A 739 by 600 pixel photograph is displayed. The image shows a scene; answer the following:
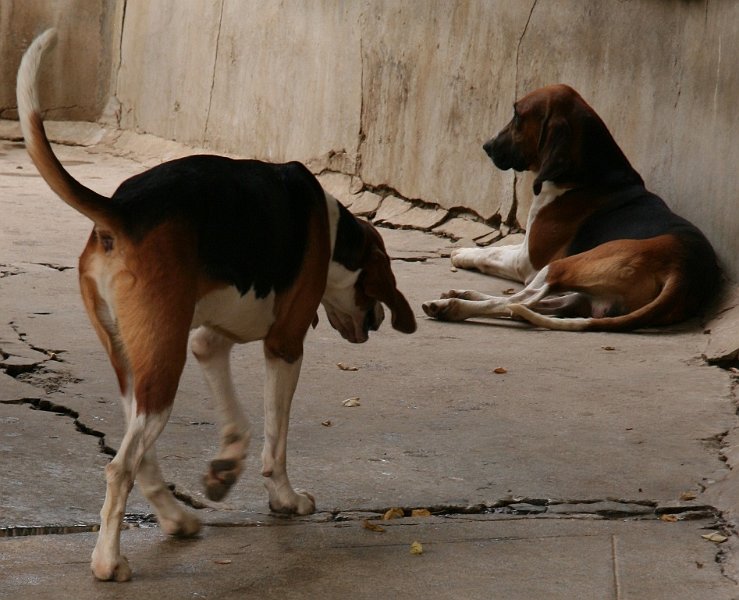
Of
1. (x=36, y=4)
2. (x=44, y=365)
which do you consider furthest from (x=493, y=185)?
(x=36, y=4)

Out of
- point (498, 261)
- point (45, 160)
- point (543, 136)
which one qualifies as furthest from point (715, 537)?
point (498, 261)

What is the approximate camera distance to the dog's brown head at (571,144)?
23.0 ft

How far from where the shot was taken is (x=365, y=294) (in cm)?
394

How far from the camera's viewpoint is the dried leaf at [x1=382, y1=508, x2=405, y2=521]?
3.66m

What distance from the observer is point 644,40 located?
24.5ft

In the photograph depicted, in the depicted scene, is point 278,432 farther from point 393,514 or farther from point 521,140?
point 521,140

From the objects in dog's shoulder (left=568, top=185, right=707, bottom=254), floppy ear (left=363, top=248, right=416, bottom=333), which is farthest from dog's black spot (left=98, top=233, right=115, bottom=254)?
dog's shoulder (left=568, top=185, right=707, bottom=254)

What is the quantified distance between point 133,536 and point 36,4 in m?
11.8

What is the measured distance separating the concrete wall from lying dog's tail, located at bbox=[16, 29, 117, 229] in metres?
4.39

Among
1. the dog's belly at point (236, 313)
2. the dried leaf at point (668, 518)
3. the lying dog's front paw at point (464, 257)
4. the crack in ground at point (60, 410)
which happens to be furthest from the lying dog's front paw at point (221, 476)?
the lying dog's front paw at point (464, 257)

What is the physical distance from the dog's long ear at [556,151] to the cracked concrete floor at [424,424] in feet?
3.52

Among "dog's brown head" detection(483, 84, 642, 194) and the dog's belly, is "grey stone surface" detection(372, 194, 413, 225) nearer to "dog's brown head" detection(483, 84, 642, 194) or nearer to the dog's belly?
"dog's brown head" detection(483, 84, 642, 194)

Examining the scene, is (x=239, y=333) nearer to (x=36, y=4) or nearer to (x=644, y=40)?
(x=644, y=40)

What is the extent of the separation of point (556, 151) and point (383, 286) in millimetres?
3351
